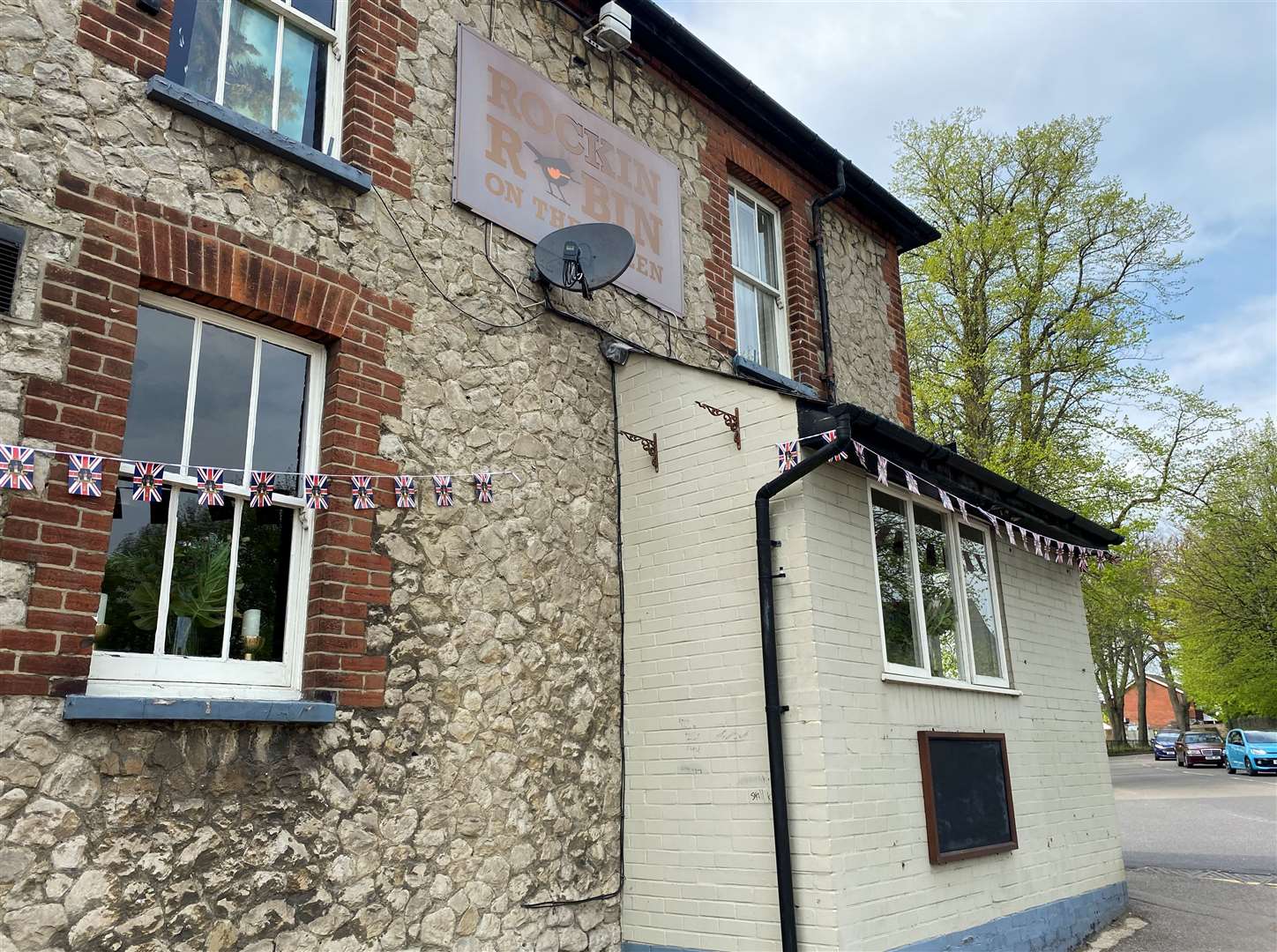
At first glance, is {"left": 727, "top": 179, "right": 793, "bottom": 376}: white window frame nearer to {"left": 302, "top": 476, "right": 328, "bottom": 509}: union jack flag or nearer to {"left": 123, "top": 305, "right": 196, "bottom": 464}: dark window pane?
{"left": 302, "top": 476, "right": 328, "bottom": 509}: union jack flag

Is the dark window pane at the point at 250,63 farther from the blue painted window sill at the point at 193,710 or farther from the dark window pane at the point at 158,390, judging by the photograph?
the blue painted window sill at the point at 193,710

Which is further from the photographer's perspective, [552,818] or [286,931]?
[552,818]

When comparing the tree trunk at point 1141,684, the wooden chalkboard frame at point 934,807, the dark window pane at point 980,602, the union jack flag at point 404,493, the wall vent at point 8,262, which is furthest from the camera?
the tree trunk at point 1141,684

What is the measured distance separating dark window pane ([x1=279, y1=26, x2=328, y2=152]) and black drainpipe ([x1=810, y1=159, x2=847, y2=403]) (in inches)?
204

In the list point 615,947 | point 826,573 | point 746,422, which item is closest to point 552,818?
point 615,947

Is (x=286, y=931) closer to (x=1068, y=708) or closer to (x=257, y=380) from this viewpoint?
(x=257, y=380)

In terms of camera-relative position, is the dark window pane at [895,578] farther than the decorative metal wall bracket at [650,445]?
No

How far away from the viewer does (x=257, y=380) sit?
499 centimetres

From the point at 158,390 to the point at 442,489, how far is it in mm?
1557

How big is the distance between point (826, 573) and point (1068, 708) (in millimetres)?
4203

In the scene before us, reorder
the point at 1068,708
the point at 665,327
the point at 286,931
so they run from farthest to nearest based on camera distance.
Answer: the point at 1068,708 < the point at 665,327 < the point at 286,931

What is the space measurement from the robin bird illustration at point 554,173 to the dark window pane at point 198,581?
3419mm

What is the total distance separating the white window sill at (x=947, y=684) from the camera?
6.29m

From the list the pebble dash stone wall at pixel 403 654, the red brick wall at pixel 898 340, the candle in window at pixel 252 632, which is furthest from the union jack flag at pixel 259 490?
the red brick wall at pixel 898 340
